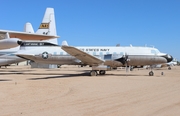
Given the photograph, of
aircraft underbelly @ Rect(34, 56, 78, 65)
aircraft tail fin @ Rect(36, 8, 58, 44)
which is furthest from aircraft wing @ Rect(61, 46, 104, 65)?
aircraft tail fin @ Rect(36, 8, 58, 44)

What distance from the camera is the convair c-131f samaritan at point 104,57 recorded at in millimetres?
22062

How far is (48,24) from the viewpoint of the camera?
1273 inches

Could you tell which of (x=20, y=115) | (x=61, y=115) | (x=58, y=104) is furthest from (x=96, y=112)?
(x=20, y=115)

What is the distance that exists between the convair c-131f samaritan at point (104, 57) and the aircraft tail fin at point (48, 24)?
6.98 m

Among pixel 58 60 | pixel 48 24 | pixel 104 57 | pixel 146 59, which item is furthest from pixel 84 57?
pixel 48 24

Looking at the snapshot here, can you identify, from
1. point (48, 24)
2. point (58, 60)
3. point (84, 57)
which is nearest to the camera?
point (84, 57)

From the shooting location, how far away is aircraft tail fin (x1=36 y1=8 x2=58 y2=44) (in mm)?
31672

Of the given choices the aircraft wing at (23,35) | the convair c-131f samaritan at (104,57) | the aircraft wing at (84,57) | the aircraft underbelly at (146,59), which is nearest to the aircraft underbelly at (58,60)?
the convair c-131f samaritan at (104,57)

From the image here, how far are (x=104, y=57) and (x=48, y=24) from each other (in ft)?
43.6

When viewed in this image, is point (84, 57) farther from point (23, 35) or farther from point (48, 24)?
point (48, 24)

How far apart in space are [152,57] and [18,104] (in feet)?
59.7

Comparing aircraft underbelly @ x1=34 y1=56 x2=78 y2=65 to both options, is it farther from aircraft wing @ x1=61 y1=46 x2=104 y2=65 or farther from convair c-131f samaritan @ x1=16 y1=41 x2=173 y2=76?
aircraft wing @ x1=61 y1=46 x2=104 y2=65

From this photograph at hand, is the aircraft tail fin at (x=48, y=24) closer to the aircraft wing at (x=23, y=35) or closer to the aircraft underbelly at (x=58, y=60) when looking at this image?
the aircraft underbelly at (x=58, y=60)

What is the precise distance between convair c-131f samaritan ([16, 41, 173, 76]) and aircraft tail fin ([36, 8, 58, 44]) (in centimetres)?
698
